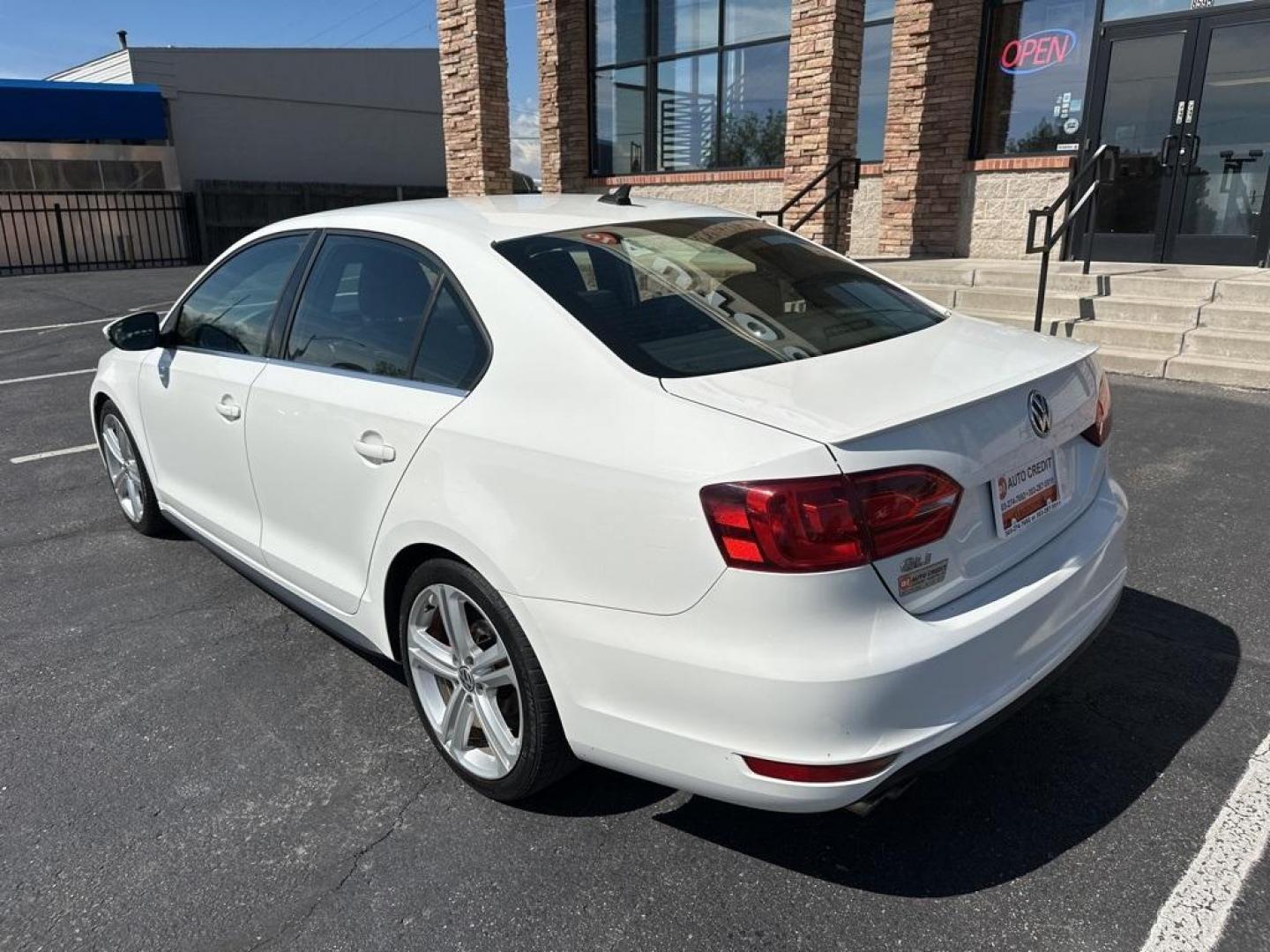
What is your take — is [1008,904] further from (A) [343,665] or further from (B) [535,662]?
(A) [343,665]

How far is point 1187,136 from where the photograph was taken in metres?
9.71

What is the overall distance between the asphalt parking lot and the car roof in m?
1.59

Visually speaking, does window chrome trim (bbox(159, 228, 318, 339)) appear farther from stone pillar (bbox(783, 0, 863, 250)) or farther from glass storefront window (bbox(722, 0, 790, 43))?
glass storefront window (bbox(722, 0, 790, 43))

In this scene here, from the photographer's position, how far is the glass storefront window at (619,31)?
14617 mm

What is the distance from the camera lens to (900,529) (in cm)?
203

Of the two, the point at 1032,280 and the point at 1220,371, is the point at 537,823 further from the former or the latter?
the point at 1032,280

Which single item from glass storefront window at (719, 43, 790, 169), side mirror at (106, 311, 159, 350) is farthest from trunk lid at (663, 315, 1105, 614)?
glass storefront window at (719, 43, 790, 169)

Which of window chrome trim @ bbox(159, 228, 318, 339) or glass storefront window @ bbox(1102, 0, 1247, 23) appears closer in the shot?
window chrome trim @ bbox(159, 228, 318, 339)

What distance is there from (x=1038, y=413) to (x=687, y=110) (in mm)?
13093

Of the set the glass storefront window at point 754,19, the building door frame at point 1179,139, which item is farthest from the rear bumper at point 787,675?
the glass storefront window at point 754,19

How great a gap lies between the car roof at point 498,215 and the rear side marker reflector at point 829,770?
1699mm

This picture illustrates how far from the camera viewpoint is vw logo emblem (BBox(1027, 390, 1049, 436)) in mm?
2375

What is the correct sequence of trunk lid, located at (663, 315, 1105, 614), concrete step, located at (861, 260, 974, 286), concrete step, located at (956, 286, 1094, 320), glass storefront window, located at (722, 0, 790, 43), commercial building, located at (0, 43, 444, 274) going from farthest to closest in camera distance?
commercial building, located at (0, 43, 444, 274) < glass storefront window, located at (722, 0, 790, 43) < concrete step, located at (861, 260, 974, 286) < concrete step, located at (956, 286, 1094, 320) < trunk lid, located at (663, 315, 1105, 614)

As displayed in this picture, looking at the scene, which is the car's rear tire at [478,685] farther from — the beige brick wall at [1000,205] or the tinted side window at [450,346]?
the beige brick wall at [1000,205]
